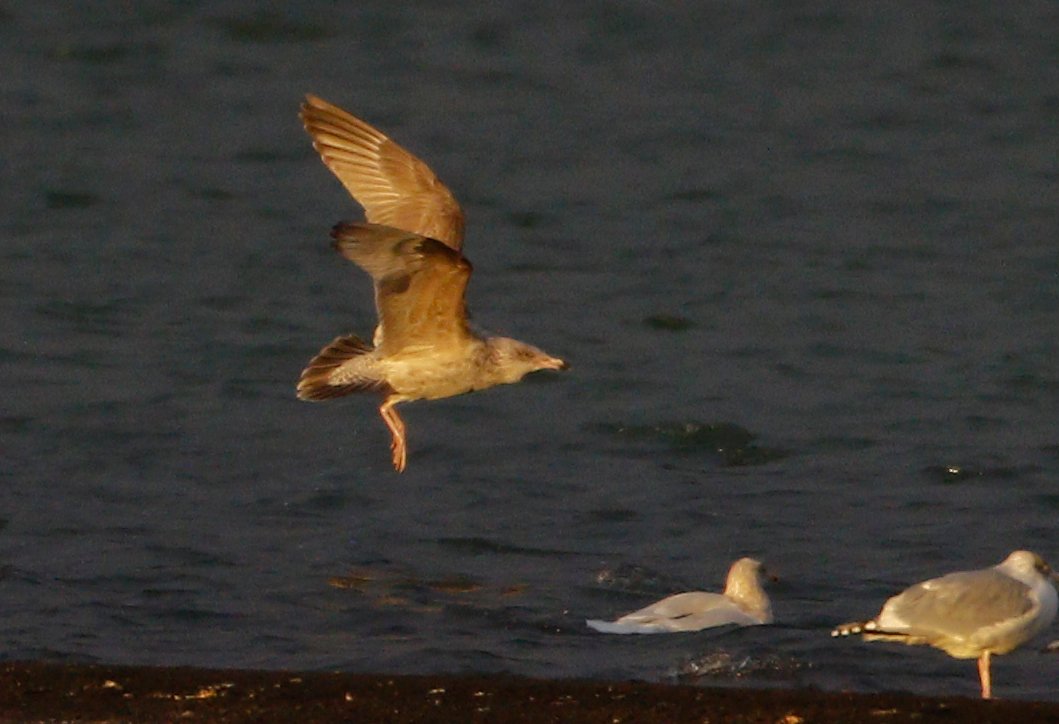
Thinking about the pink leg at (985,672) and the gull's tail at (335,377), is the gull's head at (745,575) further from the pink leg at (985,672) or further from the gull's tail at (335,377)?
the gull's tail at (335,377)

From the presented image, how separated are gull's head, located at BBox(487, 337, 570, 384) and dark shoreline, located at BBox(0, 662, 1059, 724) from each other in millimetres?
2787

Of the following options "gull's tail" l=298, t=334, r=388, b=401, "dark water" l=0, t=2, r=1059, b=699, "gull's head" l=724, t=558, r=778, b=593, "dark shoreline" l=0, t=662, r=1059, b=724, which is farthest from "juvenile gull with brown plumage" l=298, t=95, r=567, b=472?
"dark shoreline" l=0, t=662, r=1059, b=724

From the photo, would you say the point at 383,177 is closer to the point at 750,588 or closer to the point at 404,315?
the point at 404,315

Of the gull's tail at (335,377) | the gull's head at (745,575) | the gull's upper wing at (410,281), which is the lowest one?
the gull's head at (745,575)

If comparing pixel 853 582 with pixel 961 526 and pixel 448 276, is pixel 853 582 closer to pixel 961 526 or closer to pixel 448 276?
pixel 961 526

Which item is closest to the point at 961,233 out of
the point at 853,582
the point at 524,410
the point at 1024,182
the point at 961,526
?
the point at 1024,182

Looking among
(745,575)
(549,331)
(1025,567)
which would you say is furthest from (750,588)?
(549,331)

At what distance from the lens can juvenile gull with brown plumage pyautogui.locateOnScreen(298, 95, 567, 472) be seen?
8820mm

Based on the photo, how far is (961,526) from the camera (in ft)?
30.3

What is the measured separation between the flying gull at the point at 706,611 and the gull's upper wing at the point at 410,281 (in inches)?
59.0

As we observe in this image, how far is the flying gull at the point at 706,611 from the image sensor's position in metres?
7.61

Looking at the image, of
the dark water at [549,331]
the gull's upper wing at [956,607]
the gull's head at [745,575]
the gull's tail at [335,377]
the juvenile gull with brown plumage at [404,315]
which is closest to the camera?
the gull's upper wing at [956,607]

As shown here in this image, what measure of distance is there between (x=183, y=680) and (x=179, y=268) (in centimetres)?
742

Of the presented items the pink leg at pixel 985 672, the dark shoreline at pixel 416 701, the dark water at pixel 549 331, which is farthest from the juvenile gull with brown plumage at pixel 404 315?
the pink leg at pixel 985 672
